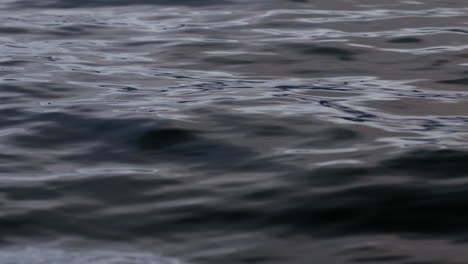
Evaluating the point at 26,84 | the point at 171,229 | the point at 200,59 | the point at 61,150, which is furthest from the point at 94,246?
the point at 200,59

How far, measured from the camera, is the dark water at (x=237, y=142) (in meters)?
3.35

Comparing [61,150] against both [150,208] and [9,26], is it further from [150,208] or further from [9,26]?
[9,26]

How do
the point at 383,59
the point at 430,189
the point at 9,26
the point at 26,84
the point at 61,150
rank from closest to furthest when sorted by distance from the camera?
the point at 430,189 < the point at 61,150 < the point at 26,84 < the point at 383,59 < the point at 9,26

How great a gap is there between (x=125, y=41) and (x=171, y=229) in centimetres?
432

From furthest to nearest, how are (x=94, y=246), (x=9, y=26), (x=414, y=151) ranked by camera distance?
(x=9, y=26), (x=414, y=151), (x=94, y=246)

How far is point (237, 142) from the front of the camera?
4586mm

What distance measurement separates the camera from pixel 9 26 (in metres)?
8.31

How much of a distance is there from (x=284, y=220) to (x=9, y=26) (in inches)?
216

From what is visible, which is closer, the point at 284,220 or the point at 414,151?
the point at 284,220

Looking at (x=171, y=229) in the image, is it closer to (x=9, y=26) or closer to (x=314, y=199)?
(x=314, y=199)

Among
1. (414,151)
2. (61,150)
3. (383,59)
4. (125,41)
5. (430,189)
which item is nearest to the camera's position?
(430,189)

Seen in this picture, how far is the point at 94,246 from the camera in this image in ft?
11.0

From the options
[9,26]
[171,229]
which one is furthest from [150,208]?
[9,26]

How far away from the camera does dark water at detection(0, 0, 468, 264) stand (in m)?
3.35
